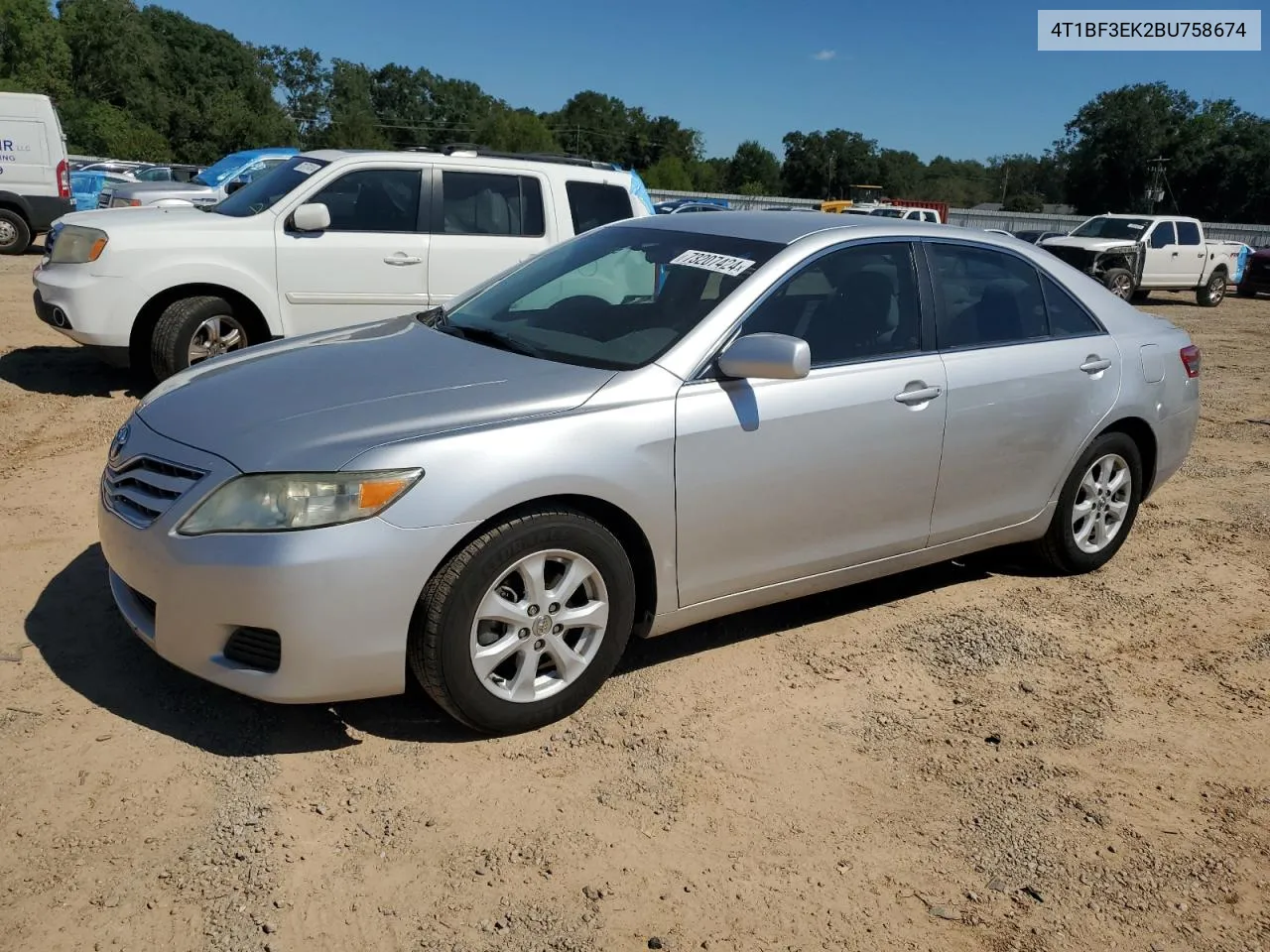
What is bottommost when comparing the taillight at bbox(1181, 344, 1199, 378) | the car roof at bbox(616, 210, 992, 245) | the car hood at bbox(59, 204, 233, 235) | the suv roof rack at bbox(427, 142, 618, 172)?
the taillight at bbox(1181, 344, 1199, 378)

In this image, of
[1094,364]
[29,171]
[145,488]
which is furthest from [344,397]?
[29,171]

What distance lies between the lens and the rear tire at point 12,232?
16.7 metres

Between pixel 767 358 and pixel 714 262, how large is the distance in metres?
0.67

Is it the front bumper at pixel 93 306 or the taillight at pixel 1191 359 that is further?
the front bumper at pixel 93 306

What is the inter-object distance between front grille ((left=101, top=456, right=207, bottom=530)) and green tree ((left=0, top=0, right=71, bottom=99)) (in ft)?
252

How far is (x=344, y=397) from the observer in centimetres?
341

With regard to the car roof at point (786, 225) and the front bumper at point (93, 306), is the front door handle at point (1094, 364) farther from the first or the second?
the front bumper at point (93, 306)

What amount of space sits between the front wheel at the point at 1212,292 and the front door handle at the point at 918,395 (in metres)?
21.3

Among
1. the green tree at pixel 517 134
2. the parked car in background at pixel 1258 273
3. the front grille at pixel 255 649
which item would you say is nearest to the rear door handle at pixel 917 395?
the front grille at pixel 255 649

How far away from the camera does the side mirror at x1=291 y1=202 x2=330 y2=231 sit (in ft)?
24.3

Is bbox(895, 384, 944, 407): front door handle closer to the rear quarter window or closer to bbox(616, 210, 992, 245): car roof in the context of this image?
bbox(616, 210, 992, 245): car roof

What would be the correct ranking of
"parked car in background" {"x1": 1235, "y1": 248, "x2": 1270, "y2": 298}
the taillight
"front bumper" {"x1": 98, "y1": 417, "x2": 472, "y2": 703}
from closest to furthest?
"front bumper" {"x1": 98, "y1": 417, "x2": 472, "y2": 703}
the taillight
"parked car in background" {"x1": 1235, "y1": 248, "x2": 1270, "y2": 298}

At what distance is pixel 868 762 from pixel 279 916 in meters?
1.83

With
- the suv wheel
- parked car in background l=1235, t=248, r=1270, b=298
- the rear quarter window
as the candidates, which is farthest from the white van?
parked car in background l=1235, t=248, r=1270, b=298
